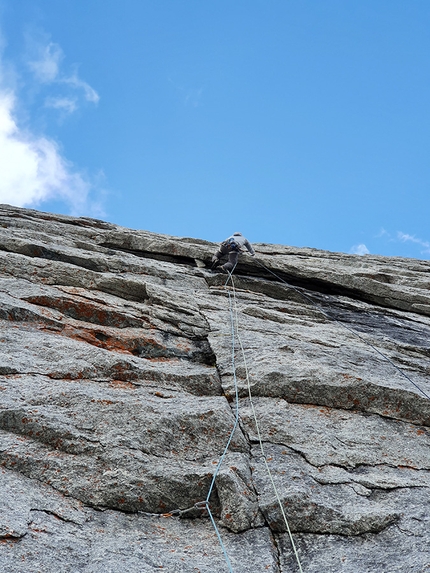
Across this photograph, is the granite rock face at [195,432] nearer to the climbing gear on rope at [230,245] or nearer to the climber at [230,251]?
the climber at [230,251]

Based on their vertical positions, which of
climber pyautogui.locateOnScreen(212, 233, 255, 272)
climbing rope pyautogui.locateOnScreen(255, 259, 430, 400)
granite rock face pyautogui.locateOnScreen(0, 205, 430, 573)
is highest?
climber pyautogui.locateOnScreen(212, 233, 255, 272)

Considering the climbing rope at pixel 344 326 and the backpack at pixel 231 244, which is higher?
the backpack at pixel 231 244

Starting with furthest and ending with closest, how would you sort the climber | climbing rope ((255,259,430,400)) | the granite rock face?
the climber → climbing rope ((255,259,430,400)) → the granite rock face

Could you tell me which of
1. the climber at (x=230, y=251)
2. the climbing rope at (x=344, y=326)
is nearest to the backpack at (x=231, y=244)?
the climber at (x=230, y=251)

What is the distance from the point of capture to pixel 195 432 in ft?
22.4

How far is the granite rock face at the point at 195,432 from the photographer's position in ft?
17.1

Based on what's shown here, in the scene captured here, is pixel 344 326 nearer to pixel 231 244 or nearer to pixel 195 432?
pixel 231 244

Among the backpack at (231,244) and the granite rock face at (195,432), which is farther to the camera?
the backpack at (231,244)

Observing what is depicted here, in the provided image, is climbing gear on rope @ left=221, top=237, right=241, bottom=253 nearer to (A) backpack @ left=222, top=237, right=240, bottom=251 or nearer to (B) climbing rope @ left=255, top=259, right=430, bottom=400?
(A) backpack @ left=222, top=237, right=240, bottom=251

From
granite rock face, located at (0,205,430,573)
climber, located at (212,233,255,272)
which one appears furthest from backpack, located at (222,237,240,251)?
granite rock face, located at (0,205,430,573)

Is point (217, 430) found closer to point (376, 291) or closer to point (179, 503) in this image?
point (179, 503)

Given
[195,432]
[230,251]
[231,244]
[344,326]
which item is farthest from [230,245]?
[195,432]

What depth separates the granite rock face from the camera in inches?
205

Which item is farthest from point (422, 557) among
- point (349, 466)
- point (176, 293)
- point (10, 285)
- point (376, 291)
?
point (376, 291)
